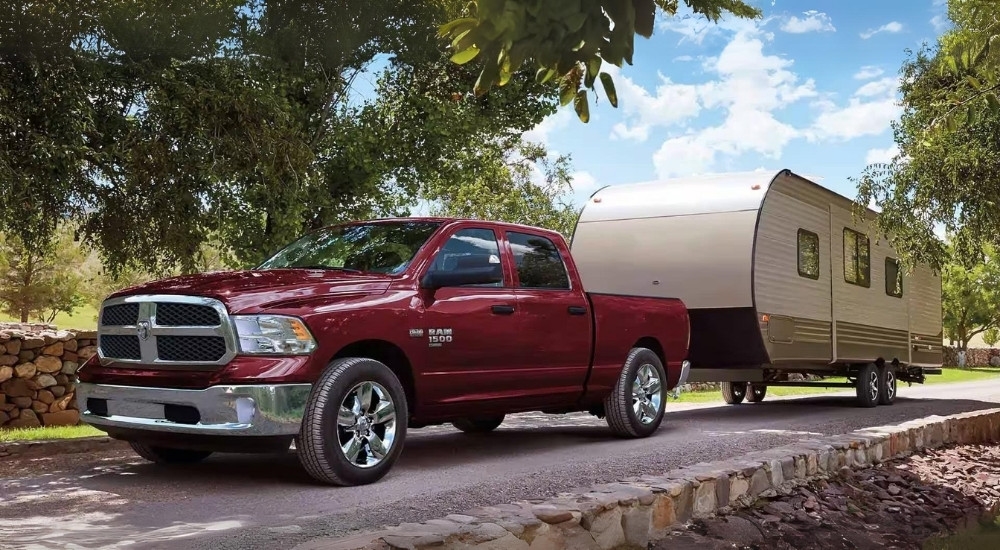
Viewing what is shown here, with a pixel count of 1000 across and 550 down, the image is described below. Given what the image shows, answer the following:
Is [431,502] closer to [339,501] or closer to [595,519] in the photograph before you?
[339,501]

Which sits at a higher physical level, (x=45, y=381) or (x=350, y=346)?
(x=350, y=346)

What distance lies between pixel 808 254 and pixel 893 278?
12.5 ft

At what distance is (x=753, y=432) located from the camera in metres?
10.9

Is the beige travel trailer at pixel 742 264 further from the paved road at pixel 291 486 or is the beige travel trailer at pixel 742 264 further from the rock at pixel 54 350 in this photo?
the rock at pixel 54 350

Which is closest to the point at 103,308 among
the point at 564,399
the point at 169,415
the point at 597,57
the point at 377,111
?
the point at 169,415

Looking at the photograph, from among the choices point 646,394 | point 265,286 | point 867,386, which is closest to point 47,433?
point 265,286

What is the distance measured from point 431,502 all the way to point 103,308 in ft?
9.43

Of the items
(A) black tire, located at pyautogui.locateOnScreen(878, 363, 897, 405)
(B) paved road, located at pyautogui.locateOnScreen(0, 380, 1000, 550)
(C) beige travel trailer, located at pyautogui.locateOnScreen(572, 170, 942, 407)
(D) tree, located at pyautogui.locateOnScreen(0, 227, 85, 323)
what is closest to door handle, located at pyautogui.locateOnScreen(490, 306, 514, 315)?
(B) paved road, located at pyautogui.locateOnScreen(0, 380, 1000, 550)

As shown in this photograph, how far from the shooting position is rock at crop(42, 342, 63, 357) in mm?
14008

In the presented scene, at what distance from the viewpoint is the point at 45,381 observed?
13.9m

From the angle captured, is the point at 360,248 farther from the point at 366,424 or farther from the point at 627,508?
the point at 627,508

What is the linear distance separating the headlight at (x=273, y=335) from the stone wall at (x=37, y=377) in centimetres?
821

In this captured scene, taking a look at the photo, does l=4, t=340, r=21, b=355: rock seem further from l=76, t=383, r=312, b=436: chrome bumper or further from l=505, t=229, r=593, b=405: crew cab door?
l=505, t=229, r=593, b=405: crew cab door

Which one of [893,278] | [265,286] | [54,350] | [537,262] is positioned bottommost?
[54,350]
